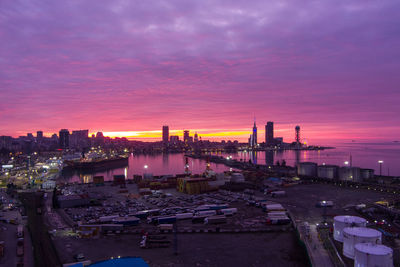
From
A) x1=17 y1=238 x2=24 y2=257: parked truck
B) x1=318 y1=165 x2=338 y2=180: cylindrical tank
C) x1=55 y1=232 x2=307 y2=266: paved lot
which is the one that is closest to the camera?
x1=55 y1=232 x2=307 y2=266: paved lot

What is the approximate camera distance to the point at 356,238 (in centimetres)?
537

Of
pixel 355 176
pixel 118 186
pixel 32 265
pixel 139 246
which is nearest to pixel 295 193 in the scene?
pixel 355 176

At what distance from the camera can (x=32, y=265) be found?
5.47 metres

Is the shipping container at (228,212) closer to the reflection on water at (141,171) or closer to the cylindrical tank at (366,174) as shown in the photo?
the cylindrical tank at (366,174)

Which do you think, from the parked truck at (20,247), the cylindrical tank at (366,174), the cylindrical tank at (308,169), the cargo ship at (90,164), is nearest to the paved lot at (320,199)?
the cylindrical tank at (366,174)

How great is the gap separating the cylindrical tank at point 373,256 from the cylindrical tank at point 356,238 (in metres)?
0.45

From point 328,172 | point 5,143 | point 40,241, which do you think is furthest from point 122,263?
point 5,143

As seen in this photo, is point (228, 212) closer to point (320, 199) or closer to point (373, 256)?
point (320, 199)

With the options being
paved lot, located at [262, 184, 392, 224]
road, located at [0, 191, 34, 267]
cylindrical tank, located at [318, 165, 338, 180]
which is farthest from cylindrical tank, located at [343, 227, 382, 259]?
→ cylindrical tank, located at [318, 165, 338, 180]

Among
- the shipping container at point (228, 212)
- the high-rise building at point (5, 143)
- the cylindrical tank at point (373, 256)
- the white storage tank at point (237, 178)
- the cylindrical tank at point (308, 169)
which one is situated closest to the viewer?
the cylindrical tank at point (373, 256)

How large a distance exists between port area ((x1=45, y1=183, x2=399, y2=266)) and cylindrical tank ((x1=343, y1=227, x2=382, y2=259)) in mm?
229

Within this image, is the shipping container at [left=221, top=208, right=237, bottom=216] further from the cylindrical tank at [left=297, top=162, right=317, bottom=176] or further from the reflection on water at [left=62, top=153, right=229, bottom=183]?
the reflection on water at [left=62, top=153, right=229, bottom=183]

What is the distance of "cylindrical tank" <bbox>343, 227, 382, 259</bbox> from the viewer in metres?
5.35

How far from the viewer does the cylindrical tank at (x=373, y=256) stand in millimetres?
4605
